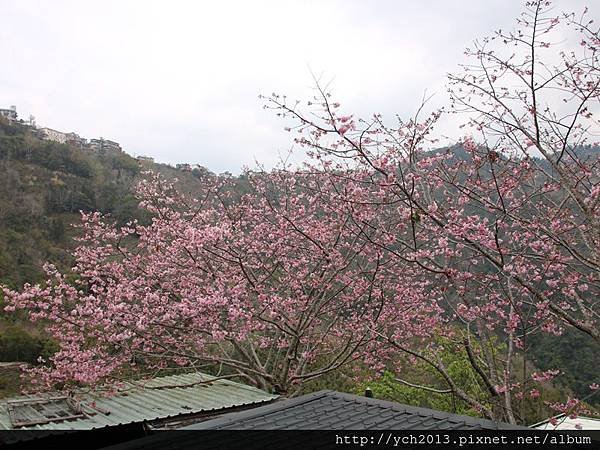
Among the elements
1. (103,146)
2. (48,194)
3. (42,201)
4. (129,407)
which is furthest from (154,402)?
(103,146)

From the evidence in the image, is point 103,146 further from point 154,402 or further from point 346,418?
point 346,418

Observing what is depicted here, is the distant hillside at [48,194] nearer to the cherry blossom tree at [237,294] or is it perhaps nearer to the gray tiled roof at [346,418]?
the cherry blossom tree at [237,294]

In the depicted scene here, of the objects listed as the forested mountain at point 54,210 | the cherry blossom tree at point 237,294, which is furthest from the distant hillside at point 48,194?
the cherry blossom tree at point 237,294

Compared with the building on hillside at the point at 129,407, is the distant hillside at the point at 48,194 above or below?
above

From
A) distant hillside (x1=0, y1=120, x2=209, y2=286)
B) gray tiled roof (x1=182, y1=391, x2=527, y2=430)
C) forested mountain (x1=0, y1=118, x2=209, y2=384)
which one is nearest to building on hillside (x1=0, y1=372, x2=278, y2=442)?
gray tiled roof (x1=182, y1=391, x2=527, y2=430)

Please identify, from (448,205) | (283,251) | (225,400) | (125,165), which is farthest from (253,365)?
(125,165)

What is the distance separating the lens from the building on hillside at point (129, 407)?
505cm

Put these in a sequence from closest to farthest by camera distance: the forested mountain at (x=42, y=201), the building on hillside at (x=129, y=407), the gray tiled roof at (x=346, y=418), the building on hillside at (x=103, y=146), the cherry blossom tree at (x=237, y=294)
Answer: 1. the gray tiled roof at (x=346, y=418)
2. the building on hillside at (x=129, y=407)
3. the cherry blossom tree at (x=237, y=294)
4. the forested mountain at (x=42, y=201)
5. the building on hillside at (x=103, y=146)

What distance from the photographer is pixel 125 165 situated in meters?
28.8

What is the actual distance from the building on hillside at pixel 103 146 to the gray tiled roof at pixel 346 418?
107 ft

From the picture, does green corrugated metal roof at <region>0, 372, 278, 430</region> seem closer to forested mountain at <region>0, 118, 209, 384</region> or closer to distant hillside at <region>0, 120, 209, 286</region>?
forested mountain at <region>0, 118, 209, 384</region>

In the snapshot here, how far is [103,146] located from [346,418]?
118ft

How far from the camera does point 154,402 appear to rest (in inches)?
227

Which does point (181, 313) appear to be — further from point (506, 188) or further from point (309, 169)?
point (506, 188)
